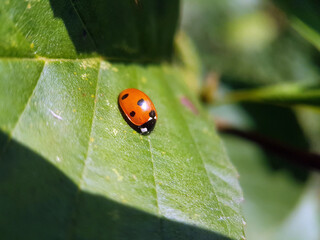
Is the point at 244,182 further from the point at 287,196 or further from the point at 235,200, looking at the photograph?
the point at 235,200

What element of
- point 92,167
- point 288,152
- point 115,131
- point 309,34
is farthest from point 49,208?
point 309,34

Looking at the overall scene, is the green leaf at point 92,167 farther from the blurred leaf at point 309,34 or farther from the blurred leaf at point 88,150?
the blurred leaf at point 309,34

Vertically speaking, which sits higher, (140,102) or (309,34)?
(140,102)

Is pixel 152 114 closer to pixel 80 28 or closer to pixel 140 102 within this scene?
pixel 140 102

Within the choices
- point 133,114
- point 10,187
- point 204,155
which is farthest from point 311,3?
point 10,187

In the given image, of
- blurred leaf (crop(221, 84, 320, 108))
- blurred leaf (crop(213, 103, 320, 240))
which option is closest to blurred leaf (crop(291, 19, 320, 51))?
blurred leaf (crop(221, 84, 320, 108))

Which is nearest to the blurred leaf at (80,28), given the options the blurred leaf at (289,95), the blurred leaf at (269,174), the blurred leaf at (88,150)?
the blurred leaf at (88,150)
